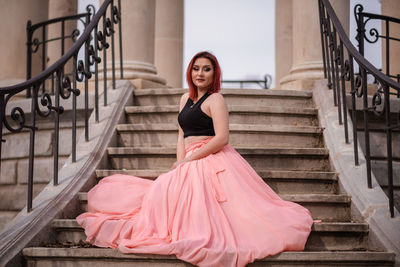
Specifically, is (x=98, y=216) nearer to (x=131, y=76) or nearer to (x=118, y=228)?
(x=118, y=228)

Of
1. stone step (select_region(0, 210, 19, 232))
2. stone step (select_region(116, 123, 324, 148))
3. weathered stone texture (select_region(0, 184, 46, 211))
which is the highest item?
stone step (select_region(116, 123, 324, 148))

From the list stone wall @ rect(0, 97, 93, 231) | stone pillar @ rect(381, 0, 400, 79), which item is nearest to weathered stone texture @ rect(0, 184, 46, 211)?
stone wall @ rect(0, 97, 93, 231)

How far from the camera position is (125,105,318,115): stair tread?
5.56 meters

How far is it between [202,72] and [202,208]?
1.27 metres

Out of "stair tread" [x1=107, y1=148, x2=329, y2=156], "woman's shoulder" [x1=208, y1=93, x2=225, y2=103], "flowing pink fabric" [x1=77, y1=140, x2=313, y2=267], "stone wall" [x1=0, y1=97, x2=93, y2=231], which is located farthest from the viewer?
"stone wall" [x1=0, y1=97, x2=93, y2=231]

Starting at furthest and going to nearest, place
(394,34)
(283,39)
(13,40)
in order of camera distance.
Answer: (283,39), (394,34), (13,40)

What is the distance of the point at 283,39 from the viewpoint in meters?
10.8

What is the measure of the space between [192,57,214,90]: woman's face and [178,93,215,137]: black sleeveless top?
0.39 feet

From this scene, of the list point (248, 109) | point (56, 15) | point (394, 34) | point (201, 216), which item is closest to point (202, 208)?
point (201, 216)

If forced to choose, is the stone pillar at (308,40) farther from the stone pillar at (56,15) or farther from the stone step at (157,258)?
the stone pillar at (56,15)

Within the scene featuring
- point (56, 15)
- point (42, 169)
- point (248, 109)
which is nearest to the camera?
point (248, 109)

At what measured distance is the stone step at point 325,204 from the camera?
4.11 meters

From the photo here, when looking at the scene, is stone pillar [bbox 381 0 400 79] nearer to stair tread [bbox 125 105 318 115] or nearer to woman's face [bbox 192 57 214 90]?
stair tread [bbox 125 105 318 115]

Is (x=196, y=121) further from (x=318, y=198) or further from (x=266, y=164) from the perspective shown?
(x=318, y=198)
